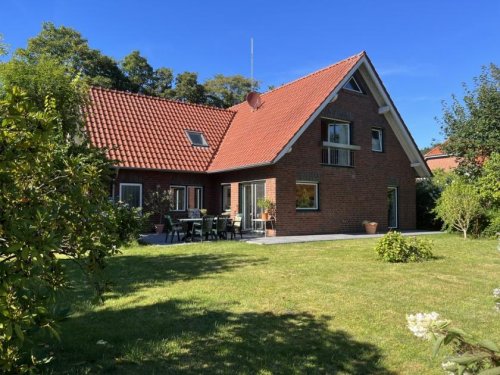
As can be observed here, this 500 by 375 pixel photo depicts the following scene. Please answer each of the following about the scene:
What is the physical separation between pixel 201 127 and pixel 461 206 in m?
12.9

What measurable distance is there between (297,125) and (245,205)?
4.51 metres

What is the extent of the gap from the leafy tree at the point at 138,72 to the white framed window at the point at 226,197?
25.9 metres

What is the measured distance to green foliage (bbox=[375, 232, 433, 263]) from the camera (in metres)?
10.1

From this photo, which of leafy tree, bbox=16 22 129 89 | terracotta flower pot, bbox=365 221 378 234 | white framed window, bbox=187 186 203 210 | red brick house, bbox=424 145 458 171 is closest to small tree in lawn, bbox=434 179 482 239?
terracotta flower pot, bbox=365 221 378 234

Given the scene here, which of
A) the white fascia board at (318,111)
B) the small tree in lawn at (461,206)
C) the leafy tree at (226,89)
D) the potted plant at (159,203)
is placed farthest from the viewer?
the leafy tree at (226,89)

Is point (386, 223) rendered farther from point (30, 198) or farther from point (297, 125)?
point (30, 198)

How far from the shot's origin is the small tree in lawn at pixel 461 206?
54.8 feet

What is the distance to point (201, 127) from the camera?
72.0 feet

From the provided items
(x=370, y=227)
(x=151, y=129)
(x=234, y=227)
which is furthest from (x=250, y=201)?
(x=151, y=129)

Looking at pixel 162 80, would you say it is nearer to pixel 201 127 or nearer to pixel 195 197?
pixel 201 127

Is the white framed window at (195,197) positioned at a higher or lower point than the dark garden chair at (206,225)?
higher

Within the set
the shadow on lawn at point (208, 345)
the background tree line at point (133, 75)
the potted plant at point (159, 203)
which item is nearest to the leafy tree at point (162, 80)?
the background tree line at point (133, 75)

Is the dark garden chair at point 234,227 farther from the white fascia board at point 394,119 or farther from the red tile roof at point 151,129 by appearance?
the white fascia board at point 394,119

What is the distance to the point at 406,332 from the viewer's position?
491cm
